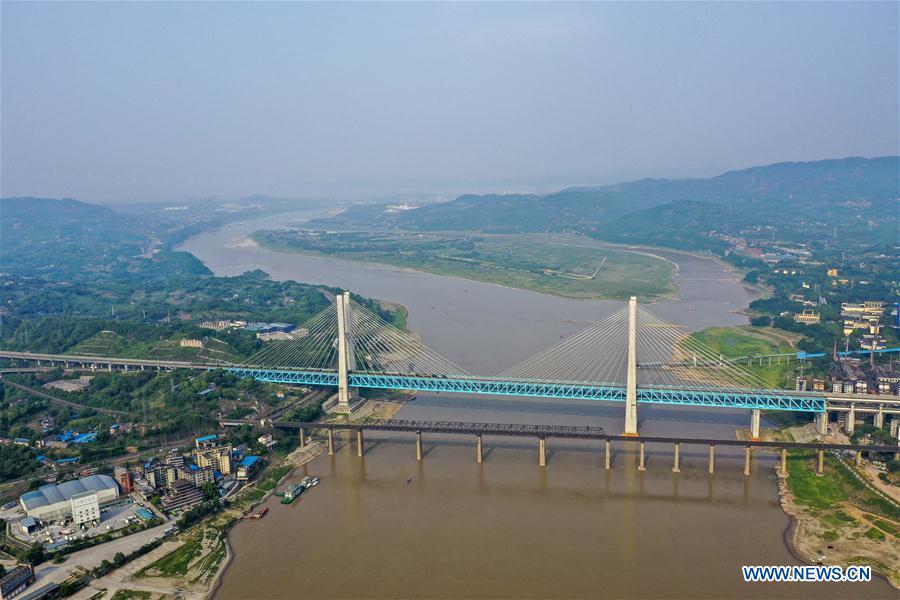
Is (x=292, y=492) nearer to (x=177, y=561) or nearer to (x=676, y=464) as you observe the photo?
(x=177, y=561)

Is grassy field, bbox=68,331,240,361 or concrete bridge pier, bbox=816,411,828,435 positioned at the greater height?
grassy field, bbox=68,331,240,361

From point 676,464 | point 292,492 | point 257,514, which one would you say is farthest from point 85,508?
point 676,464

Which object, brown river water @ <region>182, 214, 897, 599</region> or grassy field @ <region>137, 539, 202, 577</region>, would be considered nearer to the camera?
brown river water @ <region>182, 214, 897, 599</region>

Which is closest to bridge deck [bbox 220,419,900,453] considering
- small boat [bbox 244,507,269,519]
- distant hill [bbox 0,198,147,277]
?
small boat [bbox 244,507,269,519]

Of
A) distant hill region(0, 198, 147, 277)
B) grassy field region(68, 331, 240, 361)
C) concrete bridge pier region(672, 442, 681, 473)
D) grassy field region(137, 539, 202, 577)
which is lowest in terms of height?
grassy field region(137, 539, 202, 577)

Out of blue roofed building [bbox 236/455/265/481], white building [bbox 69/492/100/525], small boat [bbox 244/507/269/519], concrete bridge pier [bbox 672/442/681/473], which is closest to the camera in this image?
white building [bbox 69/492/100/525]

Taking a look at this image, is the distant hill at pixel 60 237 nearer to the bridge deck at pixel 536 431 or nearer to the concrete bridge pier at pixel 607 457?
the bridge deck at pixel 536 431

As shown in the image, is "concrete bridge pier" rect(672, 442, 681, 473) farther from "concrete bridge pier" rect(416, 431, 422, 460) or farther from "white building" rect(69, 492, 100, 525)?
"white building" rect(69, 492, 100, 525)
